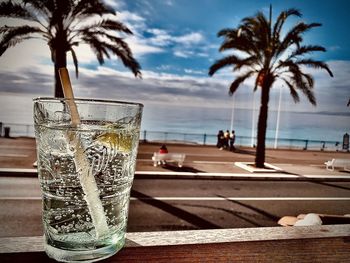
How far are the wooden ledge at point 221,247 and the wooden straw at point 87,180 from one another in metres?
0.13

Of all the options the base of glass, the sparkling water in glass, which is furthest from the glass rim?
the base of glass

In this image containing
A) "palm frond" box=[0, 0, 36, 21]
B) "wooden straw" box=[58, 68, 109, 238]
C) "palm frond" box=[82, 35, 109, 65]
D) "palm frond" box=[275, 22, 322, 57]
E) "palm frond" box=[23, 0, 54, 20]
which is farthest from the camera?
"palm frond" box=[275, 22, 322, 57]

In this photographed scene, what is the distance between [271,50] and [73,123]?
1377 centimetres

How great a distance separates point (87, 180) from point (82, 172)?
0.02 meters

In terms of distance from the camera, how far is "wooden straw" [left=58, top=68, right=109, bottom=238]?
79 cm

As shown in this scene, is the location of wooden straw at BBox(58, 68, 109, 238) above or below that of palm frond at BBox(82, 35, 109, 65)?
below

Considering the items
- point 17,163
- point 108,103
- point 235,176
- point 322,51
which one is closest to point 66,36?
point 17,163

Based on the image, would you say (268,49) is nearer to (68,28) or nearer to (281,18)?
(281,18)

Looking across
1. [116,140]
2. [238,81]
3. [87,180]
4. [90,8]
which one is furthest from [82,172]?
[238,81]

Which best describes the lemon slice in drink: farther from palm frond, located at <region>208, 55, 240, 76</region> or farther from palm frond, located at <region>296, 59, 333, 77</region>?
palm frond, located at <region>296, 59, 333, 77</region>

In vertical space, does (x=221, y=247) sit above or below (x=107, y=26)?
below

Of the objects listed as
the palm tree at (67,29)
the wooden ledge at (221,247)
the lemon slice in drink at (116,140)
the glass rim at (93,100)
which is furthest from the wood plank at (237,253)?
the palm tree at (67,29)

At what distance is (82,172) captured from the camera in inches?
31.3

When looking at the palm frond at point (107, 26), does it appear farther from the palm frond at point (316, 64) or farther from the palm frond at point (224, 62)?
the palm frond at point (316, 64)
